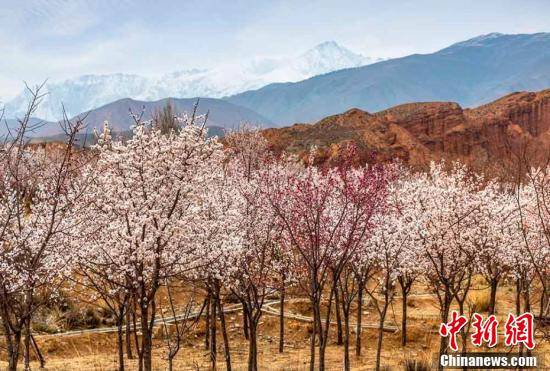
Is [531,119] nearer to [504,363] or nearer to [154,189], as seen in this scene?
[504,363]

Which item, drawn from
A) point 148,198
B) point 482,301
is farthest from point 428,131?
point 148,198

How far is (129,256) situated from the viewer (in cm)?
1433

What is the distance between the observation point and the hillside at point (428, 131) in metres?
116

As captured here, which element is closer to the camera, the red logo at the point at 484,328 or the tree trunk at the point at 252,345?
the red logo at the point at 484,328

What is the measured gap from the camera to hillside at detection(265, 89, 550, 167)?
115562 millimetres

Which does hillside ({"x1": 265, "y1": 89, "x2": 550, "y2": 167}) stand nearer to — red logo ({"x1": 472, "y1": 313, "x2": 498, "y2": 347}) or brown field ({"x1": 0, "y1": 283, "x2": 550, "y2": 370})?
brown field ({"x1": 0, "y1": 283, "x2": 550, "y2": 370})

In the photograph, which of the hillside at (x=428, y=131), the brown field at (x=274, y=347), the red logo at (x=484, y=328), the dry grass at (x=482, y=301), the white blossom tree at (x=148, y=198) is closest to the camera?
the white blossom tree at (x=148, y=198)

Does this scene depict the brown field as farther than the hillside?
No

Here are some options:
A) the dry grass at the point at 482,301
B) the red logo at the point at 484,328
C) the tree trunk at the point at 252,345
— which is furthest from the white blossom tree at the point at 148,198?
the dry grass at the point at 482,301

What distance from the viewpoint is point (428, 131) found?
136 metres

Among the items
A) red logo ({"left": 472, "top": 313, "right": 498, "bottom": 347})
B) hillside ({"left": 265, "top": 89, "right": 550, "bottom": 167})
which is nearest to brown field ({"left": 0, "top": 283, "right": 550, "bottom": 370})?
red logo ({"left": 472, "top": 313, "right": 498, "bottom": 347})

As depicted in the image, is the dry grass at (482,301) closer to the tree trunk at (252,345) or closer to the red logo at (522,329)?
the red logo at (522,329)

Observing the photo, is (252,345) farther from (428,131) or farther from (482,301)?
(428,131)

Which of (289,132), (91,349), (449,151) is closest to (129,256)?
(91,349)
